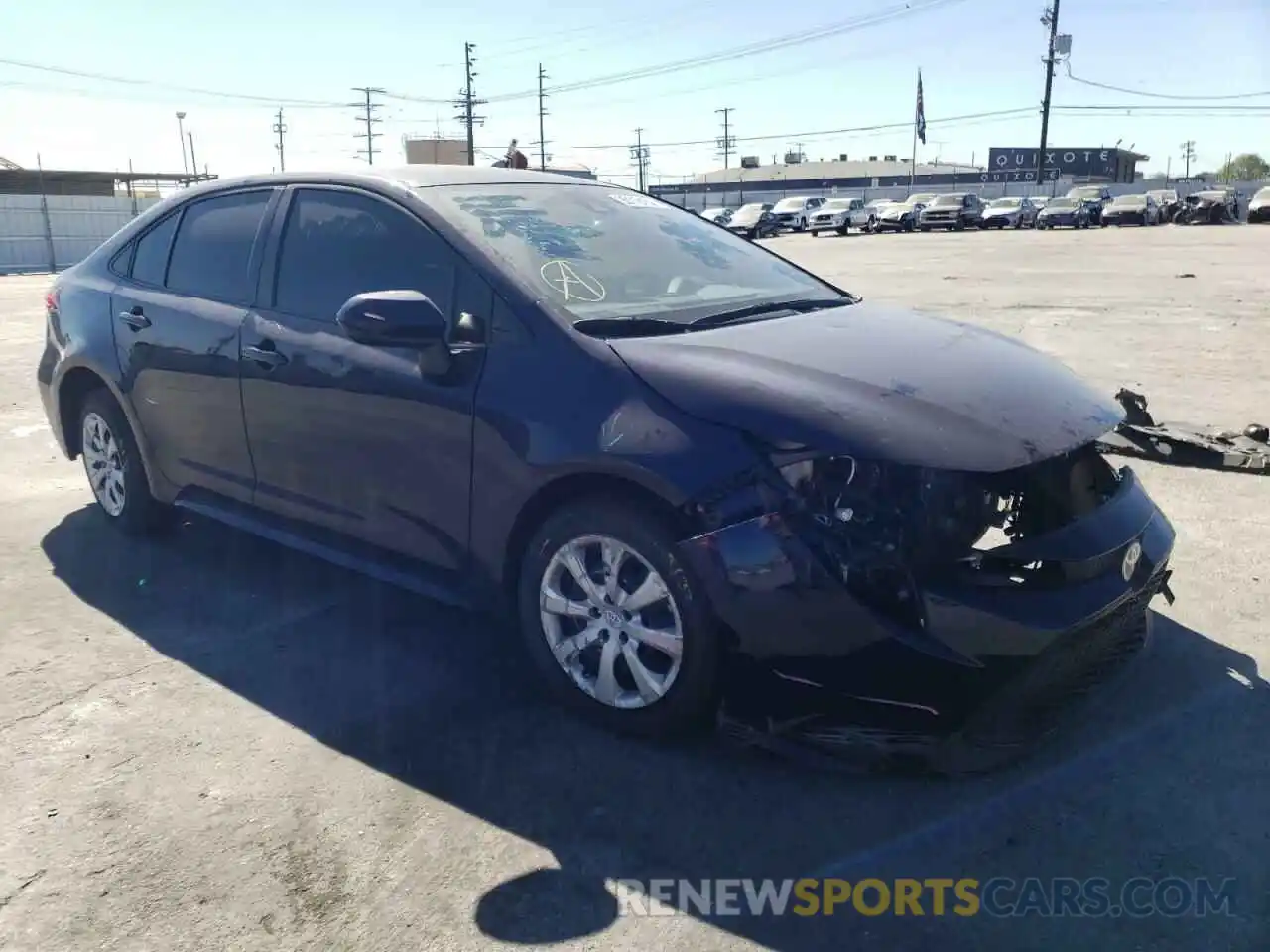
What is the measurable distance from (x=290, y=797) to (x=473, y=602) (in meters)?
0.82

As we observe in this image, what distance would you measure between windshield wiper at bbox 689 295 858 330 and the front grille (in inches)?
56.9

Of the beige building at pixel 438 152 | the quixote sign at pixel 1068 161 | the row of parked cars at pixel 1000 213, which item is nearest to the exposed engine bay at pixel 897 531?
the beige building at pixel 438 152

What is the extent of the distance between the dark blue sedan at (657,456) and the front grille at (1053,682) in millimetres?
12

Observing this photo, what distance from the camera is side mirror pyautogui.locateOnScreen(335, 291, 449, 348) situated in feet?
10.4

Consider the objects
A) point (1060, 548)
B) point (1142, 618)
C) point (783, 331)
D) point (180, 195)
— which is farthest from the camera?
point (180, 195)

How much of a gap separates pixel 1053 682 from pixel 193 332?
11.3 ft

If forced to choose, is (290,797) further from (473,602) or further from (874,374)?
(874,374)

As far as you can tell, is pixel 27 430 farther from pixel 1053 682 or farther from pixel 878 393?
pixel 1053 682

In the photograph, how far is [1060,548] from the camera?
278 cm

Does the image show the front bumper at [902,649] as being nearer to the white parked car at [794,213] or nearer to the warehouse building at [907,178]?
the white parked car at [794,213]

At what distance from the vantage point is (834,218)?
4491 cm

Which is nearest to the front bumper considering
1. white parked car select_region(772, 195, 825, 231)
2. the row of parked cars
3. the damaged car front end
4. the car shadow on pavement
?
the damaged car front end

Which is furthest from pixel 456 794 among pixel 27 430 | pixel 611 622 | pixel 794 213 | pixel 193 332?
pixel 794 213

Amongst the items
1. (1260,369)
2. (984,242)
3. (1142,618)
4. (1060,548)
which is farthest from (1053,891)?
(984,242)
